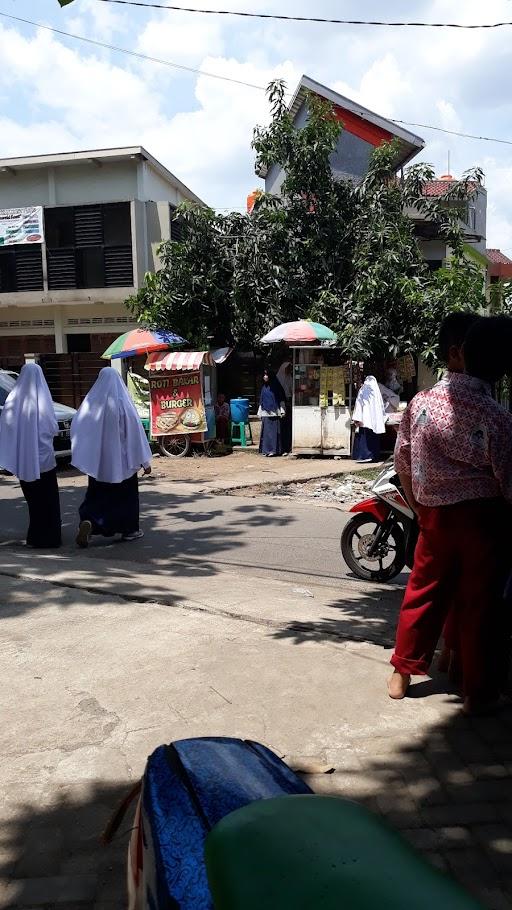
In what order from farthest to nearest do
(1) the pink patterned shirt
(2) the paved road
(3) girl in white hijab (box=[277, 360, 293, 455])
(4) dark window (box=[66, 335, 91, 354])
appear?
(4) dark window (box=[66, 335, 91, 354]), (3) girl in white hijab (box=[277, 360, 293, 455]), (2) the paved road, (1) the pink patterned shirt

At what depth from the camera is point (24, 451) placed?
23.7 ft

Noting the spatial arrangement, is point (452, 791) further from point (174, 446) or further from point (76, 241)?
point (76, 241)

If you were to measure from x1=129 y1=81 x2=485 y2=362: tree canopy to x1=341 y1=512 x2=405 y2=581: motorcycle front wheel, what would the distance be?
920 centimetres

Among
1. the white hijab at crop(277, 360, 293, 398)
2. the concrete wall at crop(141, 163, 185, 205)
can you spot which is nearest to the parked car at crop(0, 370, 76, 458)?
the white hijab at crop(277, 360, 293, 398)

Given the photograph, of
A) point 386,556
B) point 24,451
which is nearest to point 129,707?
point 386,556

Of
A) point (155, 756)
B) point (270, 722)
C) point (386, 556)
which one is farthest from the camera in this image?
point (386, 556)

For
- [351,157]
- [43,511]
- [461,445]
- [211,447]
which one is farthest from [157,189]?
[461,445]

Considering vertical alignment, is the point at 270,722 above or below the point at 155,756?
below

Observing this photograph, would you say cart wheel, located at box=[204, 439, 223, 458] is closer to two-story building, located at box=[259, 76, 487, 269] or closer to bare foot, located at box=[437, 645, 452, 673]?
two-story building, located at box=[259, 76, 487, 269]

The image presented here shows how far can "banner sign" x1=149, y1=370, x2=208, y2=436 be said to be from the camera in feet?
50.0

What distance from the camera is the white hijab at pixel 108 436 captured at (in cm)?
731

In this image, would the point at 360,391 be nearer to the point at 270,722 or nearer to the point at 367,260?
the point at 367,260

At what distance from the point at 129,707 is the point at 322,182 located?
1431cm

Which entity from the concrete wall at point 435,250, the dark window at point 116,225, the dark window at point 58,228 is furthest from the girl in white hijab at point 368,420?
the dark window at point 58,228
